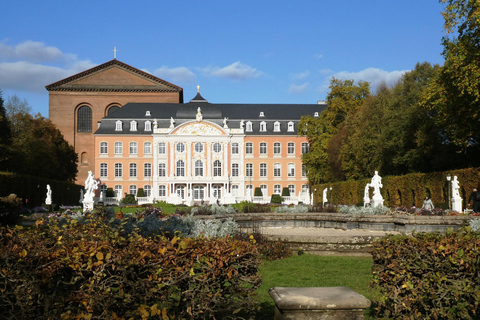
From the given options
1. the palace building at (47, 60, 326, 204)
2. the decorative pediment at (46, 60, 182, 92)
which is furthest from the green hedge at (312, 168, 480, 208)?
the decorative pediment at (46, 60, 182, 92)

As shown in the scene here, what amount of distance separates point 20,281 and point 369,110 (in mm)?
34235

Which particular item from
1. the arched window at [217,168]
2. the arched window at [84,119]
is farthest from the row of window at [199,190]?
the arched window at [84,119]

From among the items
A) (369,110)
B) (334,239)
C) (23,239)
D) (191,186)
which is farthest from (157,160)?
(23,239)

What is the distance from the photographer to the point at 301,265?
8.12 metres

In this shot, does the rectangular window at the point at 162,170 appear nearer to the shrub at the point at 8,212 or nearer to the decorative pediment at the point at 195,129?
the decorative pediment at the point at 195,129

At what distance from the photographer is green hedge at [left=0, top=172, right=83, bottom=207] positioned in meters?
28.0

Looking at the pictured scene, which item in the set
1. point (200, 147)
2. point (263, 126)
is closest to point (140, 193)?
point (200, 147)

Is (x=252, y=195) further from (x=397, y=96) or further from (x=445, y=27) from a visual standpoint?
(x=445, y=27)

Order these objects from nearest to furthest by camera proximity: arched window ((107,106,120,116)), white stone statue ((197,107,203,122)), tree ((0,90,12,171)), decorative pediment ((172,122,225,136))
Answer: tree ((0,90,12,171)) → white stone statue ((197,107,203,122)) → decorative pediment ((172,122,225,136)) → arched window ((107,106,120,116))

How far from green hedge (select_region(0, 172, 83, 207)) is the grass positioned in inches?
896

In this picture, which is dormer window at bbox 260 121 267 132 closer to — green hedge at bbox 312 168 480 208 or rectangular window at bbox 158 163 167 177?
rectangular window at bbox 158 163 167 177

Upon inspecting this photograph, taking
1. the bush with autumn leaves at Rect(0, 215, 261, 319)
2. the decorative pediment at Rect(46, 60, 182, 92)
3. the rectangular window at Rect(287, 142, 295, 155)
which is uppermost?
the decorative pediment at Rect(46, 60, 182, 92)

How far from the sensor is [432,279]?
159 inches

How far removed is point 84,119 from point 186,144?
1365cm
